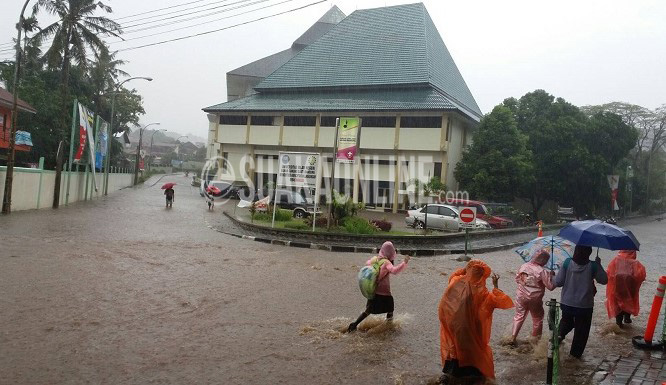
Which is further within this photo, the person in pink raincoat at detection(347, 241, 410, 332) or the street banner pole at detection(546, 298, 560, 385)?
the person in pink raincoat at detection(347, 241, 410, 332)

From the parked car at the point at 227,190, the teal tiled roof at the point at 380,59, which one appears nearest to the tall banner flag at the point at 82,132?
the parked car at the point at 227,190

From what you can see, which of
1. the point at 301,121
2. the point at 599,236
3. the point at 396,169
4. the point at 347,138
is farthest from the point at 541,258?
the point at 301,121

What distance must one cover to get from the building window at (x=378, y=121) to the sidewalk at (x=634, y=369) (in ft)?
103

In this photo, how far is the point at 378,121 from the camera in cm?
3772

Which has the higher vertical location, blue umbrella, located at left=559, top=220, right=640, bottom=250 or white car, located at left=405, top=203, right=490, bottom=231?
blue umbrella, located at left=559, top=220, right=640, bottom=250

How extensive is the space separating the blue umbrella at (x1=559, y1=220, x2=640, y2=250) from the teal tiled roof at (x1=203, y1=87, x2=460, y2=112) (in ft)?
94.0

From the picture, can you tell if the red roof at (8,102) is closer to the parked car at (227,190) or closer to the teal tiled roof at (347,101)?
the parked car at (227,190)

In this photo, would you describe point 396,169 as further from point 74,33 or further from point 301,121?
point 74,33

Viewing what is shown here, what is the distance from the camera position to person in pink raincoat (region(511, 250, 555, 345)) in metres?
6.48

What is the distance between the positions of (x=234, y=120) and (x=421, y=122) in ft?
56.1

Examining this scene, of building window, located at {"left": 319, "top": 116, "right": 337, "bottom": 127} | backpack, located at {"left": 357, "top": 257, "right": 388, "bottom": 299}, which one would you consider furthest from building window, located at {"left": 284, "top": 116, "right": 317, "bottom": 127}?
backpack, located at {"left": 357, "top": 257, "right": 388, "bottom": 299}

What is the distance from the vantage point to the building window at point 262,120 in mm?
42344

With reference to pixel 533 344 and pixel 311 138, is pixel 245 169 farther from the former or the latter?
pixel 533 344

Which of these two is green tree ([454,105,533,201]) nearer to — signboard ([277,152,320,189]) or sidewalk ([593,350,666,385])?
signboard ([277,152,320,189])
